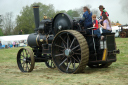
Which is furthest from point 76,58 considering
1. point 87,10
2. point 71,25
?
point 87,10

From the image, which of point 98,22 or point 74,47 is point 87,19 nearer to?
point 98,22

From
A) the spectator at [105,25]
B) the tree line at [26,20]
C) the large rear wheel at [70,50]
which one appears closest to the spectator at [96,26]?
the spectator at [105,25]

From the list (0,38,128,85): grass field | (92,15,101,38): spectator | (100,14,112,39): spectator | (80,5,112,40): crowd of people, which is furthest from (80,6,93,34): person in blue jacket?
(0,38,128,85): grass field

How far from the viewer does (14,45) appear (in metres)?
34.6

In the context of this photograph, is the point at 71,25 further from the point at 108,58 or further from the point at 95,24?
the point at 108,58

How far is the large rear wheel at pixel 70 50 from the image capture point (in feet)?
21.3

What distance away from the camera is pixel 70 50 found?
6945 mm

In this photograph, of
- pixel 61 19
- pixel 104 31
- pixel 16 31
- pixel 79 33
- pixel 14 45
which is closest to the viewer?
pixel 79 33

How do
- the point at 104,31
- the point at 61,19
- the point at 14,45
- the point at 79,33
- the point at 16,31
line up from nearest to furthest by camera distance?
the point at 79,33 < the point at 104,31 < the point at 61,19 < the point at 14,45 < the point at 16,31

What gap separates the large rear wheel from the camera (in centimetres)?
649

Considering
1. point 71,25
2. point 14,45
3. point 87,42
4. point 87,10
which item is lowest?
point 14,45

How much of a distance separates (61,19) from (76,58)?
144 cm

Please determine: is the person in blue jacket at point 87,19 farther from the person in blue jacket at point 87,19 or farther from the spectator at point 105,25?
the spectator at point 105,25

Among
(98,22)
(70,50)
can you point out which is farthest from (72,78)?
(98,22)
